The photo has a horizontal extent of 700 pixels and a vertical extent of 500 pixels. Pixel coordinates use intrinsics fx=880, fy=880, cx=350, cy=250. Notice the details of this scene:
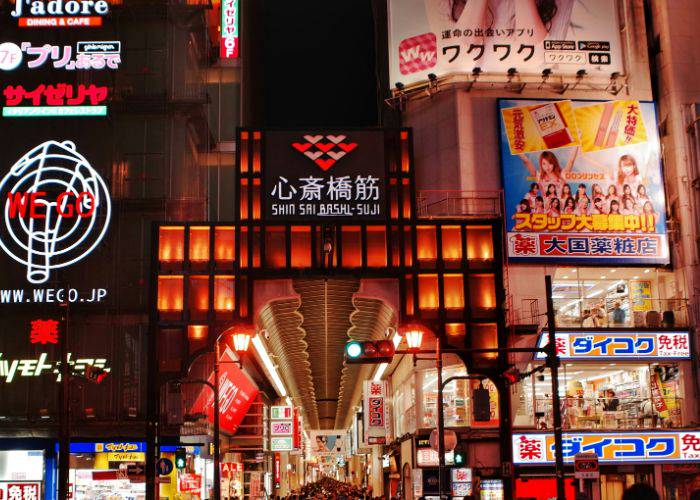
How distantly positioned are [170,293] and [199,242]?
226 cm

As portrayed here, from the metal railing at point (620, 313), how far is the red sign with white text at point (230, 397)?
13338mm

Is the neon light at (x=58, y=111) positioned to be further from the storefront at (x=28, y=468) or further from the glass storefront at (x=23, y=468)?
the glass storefront at (x=23, y=468)

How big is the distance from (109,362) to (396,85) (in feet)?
56.6

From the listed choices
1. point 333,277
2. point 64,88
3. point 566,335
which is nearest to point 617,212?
point 566,335

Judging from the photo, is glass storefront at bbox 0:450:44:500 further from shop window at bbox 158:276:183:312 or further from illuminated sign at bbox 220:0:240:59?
illuminated sign at bbox 220:0:240:59

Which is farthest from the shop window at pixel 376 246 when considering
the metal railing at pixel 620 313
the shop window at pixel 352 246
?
the metal railing at pixel 620 313

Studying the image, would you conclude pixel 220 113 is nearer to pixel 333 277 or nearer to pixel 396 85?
pixel 396 85

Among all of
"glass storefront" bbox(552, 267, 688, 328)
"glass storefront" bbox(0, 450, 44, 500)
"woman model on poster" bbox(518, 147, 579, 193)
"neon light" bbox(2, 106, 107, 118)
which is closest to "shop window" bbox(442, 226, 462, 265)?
"woman model on poster" bbox(518, 147, 579, 193)

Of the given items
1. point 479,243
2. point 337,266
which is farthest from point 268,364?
point 479,243

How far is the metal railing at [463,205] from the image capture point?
3547 centimetres

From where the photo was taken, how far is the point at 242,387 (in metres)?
37.2

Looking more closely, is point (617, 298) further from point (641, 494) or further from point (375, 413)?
point (641, 494)

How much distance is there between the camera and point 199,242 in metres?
34.2

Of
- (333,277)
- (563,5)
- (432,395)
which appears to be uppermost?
(563,5)
